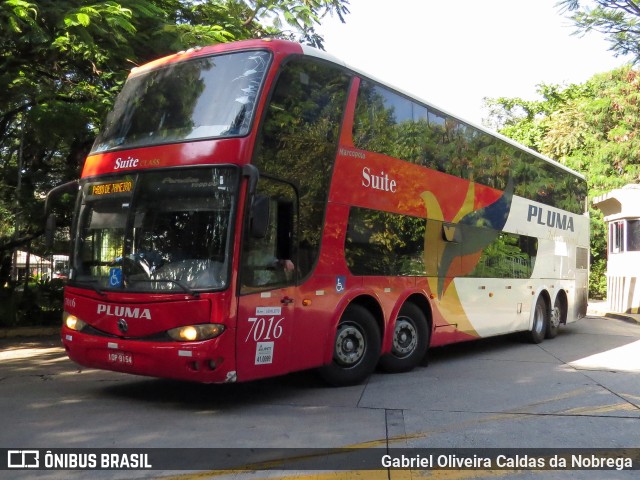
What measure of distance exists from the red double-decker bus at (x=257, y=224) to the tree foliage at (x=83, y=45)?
200cm

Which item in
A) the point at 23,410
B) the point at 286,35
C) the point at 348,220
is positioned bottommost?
the point at 23,410

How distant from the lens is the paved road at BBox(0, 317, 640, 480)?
588 cm

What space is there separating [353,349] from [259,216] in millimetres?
2858

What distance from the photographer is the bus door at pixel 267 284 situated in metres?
6.77

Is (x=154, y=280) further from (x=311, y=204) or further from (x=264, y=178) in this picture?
(x=311, y=204)

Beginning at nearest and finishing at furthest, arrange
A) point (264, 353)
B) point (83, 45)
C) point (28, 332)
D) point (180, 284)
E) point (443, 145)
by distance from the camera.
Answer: point (180, 284) < point (264, 353) < point (83, 45) < point (443, 145) < point (28, 332)

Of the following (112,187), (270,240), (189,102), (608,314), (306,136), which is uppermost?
(189,102)

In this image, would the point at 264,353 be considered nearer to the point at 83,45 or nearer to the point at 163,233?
the point at 163,233

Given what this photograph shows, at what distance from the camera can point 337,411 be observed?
714cm

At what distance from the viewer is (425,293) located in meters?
10.0

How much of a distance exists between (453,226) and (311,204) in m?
3.84

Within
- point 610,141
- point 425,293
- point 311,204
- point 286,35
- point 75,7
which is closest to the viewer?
point 311,204

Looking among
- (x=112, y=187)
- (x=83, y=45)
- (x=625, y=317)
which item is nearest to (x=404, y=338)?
(x=112, y=187)

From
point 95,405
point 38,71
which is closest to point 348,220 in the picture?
point 95,405
